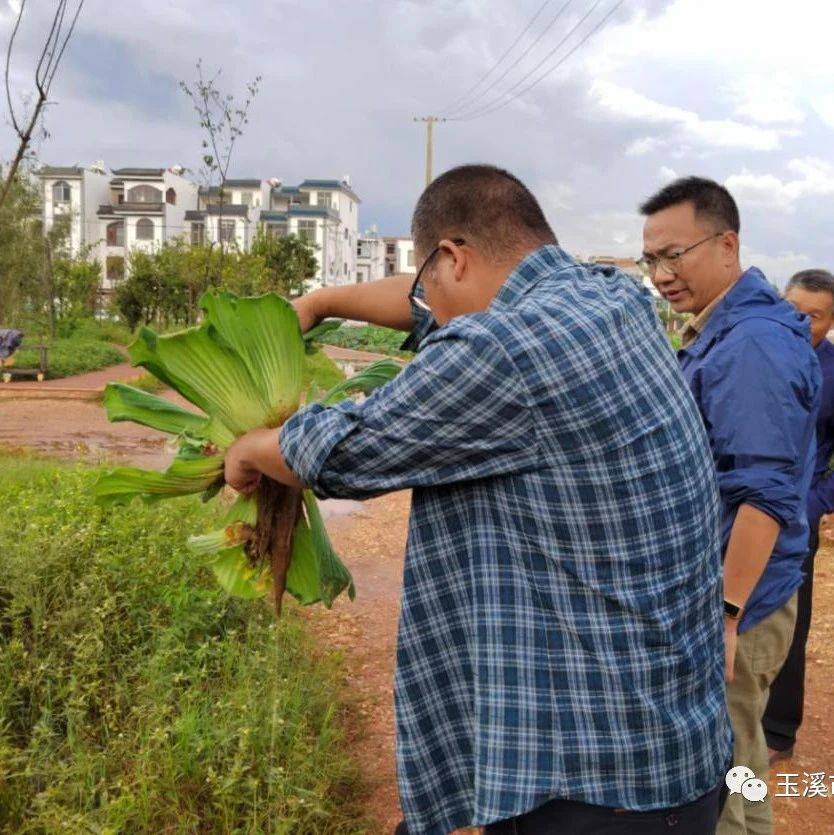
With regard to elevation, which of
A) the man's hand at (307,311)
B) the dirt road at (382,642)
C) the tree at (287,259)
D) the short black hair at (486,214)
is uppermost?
the tree at (287,259)

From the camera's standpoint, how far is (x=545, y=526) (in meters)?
1.52

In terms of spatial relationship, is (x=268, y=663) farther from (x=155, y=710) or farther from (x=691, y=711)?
(x=691, y=711)

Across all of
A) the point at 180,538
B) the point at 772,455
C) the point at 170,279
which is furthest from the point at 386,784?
the point at 170,279

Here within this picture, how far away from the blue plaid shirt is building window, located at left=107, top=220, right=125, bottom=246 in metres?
64.7

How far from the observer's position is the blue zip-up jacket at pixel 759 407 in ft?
8.05

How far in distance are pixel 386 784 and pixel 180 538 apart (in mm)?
1812

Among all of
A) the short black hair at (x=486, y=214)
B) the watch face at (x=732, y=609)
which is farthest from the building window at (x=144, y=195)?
the short black hair at (x=486, y=214)

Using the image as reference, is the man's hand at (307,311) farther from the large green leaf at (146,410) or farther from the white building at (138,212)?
the white building at (138,212)

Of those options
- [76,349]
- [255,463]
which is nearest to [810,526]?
[255,463]

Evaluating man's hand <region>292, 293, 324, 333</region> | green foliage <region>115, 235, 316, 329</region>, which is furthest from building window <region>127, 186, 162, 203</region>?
man's hand <region>292, 293, 324, 333</region>

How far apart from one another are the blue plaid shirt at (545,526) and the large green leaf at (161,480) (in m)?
0.55

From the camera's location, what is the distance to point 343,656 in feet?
16.4

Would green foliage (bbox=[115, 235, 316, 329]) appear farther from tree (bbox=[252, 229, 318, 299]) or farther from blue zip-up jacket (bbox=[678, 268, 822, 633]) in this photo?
blue zip-up jacket (bbox=[678, 268, 822, 633])

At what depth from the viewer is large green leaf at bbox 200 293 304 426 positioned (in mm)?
2043
